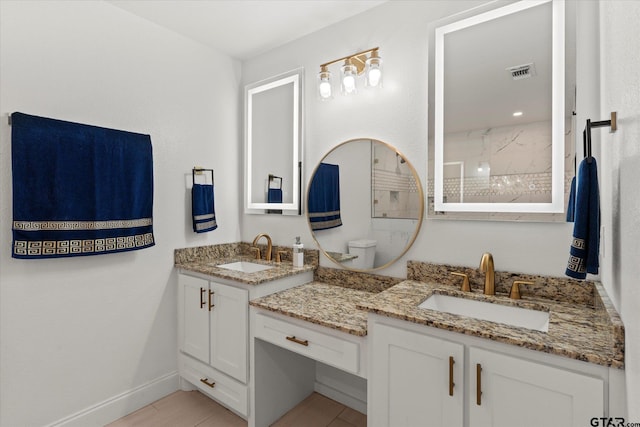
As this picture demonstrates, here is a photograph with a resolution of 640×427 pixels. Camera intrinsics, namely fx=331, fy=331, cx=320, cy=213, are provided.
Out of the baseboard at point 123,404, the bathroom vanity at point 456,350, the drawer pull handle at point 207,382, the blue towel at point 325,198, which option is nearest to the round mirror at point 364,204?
the blue towel at point 325,198

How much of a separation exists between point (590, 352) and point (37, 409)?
254cm

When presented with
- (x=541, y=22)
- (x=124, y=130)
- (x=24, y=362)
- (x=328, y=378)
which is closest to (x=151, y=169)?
(x=124, y=130)

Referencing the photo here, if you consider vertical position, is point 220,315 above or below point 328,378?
above

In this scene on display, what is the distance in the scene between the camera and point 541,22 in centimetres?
155

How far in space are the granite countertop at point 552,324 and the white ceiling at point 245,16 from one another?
1.79m

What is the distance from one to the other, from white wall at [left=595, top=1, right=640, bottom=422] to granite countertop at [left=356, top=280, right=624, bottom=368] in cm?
6

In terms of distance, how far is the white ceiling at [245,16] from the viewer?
204 cm

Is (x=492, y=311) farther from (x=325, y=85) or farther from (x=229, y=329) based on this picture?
(x=325, y=85)

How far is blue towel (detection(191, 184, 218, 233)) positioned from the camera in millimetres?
2423

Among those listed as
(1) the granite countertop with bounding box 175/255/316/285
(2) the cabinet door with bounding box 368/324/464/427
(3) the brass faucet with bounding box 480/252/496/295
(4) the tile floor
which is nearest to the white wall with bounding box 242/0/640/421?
(3) the brass faucet with bounding box 480/252/496/295

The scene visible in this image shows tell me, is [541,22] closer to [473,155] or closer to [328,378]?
[473,155]

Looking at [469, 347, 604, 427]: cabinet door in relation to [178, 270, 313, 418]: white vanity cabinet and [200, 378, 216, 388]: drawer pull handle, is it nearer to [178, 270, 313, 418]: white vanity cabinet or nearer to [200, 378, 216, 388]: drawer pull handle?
[178, 270, 313, 418]: white vanity cabinet

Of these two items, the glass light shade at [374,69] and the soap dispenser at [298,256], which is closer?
the glass light shade at [374,69]

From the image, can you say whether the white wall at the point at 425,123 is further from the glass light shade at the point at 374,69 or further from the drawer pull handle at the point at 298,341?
the drawer pull handle at the point at 298,341
